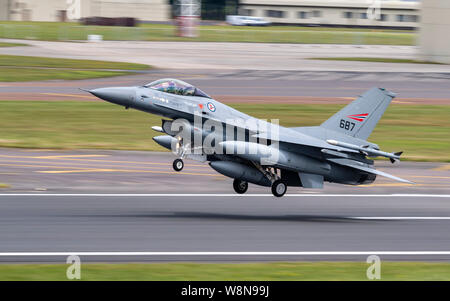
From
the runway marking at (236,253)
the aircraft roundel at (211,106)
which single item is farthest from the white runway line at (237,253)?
the aircraft roundel at (211,106)

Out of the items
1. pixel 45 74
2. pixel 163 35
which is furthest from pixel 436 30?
pixel 163 35

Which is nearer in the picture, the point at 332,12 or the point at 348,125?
the point at 348,125

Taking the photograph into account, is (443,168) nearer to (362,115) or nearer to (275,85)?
(362,115)

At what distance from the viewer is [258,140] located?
22031 millimetres

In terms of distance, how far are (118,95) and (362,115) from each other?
25.6 feet

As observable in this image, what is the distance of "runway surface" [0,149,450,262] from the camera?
701 inches

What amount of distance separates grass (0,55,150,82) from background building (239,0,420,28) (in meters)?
92.7

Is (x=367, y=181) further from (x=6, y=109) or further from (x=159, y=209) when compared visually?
(x=6, y=109)

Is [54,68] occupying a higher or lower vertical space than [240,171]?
lower

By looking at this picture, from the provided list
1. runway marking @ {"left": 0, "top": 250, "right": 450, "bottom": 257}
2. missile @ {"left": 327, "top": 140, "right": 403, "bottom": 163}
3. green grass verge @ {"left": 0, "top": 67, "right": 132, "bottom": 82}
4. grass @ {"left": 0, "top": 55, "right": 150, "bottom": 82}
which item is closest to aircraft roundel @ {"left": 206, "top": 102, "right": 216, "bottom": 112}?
missile @ {"left": 327, "top": 140, "right": 403, "bottom": 163}

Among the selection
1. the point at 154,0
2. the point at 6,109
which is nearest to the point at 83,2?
the point at 154,0

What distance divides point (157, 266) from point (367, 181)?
9010 mm

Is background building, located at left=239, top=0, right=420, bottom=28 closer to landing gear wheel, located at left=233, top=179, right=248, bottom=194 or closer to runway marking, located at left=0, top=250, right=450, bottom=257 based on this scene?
landing gear wheel, located at left=233, top=179, right=248, bottom=194

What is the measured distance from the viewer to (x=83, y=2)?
433 feet
